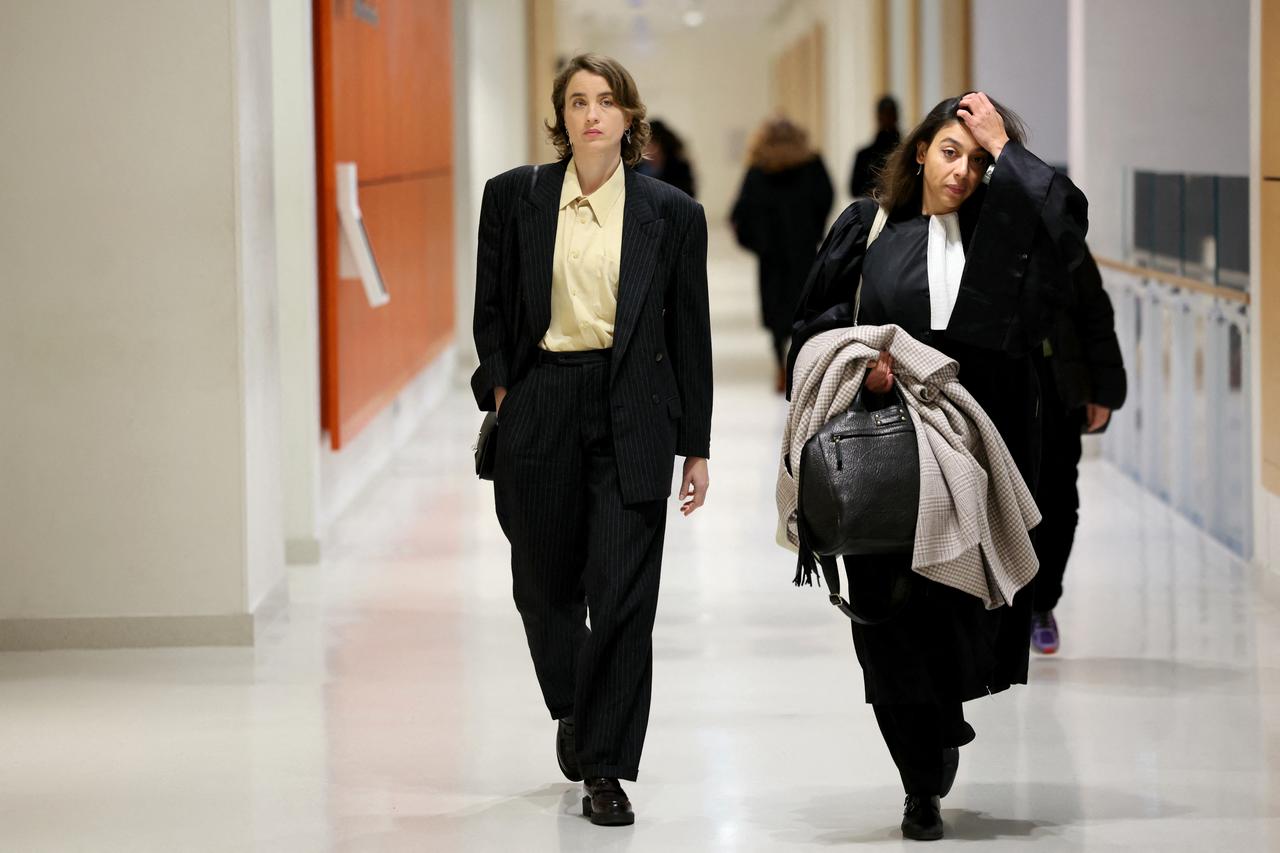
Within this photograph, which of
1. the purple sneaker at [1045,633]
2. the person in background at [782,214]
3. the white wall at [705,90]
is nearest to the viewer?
the purple sneaker at [1045,633]

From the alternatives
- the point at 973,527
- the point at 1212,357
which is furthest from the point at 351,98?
the point at 973,527

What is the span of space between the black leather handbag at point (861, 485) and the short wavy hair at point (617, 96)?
2.60ft

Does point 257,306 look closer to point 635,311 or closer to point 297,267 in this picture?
point 297,267

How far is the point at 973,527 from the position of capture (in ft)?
12.7

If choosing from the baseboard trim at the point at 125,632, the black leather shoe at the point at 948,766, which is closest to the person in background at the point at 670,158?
the baseboard trim at the point at 125,632

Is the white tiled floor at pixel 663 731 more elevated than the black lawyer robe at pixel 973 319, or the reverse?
the black lawyer robe at pixel 973 319

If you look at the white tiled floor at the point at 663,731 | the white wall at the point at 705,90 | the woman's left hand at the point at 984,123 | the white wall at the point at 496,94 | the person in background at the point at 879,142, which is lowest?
the white tiled floor at the point at 663,731

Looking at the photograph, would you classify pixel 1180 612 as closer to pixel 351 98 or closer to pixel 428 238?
pixel 351 98

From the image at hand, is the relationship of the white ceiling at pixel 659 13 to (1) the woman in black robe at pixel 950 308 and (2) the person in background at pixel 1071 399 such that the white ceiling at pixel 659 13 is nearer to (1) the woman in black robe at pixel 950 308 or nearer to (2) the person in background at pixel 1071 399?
(2) the person in background at pixel 1071 399

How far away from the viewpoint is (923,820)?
411cm

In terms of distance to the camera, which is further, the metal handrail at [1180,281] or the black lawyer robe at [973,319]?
the metal handrail at [1180,281]

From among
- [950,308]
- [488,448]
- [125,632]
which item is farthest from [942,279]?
[125,632]

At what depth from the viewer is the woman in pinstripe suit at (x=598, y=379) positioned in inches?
163

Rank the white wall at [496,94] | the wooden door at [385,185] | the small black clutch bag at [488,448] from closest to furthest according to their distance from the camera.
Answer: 1. the small black clutch bag at [488,448]
2. the wooden door at [385,185]
3. the white wall at [496,94]
